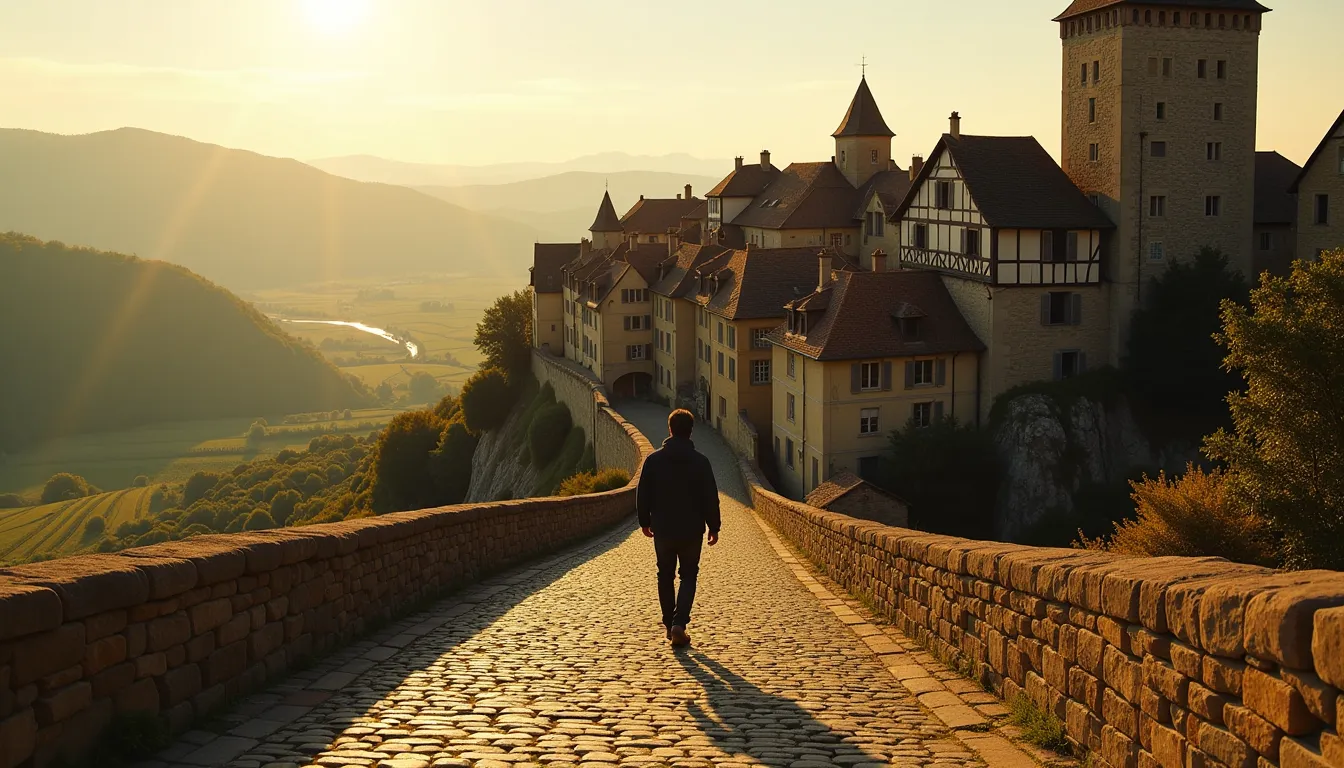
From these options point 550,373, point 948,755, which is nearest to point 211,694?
point 948,755

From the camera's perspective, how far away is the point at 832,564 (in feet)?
55.4

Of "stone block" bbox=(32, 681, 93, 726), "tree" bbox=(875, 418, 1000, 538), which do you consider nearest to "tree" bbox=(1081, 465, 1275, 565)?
"tree" bbox=(875, 418, 1000, 538)

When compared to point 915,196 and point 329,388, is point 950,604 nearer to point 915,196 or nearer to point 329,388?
A: point 915,196

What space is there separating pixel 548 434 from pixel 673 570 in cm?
5357

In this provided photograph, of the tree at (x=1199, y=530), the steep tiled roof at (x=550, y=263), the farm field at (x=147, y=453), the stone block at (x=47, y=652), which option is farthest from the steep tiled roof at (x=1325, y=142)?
the farm field at (x=147, y=453)

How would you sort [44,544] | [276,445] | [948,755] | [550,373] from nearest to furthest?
[948,755] → [550,373] → [44,544] → [276,445]

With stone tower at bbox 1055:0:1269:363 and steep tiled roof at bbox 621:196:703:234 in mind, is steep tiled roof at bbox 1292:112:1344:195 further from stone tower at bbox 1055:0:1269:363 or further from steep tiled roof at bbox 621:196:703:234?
steep tiled roof at bbox 621:196:703:234

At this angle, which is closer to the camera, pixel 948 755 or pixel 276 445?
pixel 948 755

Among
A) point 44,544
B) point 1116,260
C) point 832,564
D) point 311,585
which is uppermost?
point 1116,260

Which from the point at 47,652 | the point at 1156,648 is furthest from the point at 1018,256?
the point at 47,652

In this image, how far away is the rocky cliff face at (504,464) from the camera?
212 ft

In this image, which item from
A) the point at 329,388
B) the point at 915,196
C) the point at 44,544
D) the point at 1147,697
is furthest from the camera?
the point at 329,388

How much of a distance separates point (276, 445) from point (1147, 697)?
Answer: 147485mm

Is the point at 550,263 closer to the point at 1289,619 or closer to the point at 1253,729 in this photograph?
the point at 1253,729
